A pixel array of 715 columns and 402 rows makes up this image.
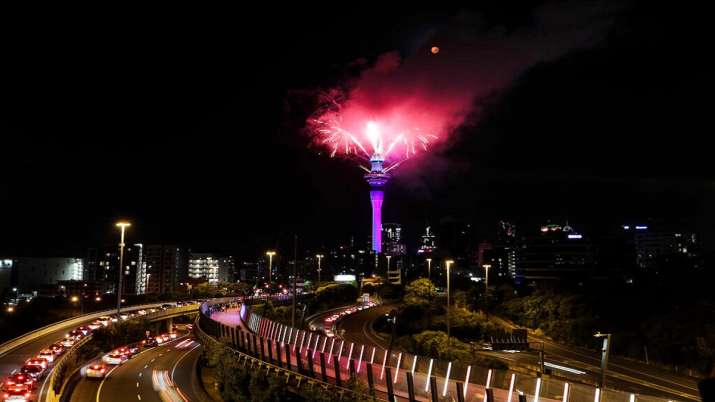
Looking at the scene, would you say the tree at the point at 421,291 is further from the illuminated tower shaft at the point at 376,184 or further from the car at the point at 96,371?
the illuminated tower shaft at the point at 376,184

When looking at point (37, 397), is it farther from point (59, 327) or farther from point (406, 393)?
point (59, 327)

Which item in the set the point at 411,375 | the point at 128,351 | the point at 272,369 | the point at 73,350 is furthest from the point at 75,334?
the point at 411,375

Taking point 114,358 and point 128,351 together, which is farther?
point 128,351

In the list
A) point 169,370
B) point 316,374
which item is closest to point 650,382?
point 316,374

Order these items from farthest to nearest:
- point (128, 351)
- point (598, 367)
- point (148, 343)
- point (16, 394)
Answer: point (148, 343), point (128, 351), point (598, 367), point (16, 394)

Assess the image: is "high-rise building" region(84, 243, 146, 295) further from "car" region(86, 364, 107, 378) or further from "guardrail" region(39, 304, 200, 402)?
"car" region(86, 364, 107, 378)

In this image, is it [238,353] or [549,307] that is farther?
[549,307]

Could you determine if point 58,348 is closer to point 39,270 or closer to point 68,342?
point 68,342
